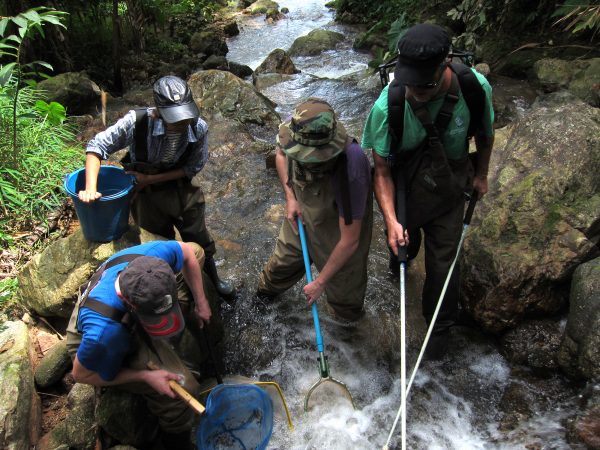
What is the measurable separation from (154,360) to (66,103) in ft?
24.6

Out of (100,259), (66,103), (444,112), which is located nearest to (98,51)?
(66,103)

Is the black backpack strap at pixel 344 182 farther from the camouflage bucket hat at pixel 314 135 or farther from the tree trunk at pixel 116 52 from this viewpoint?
the tree trunk at pixel 116 52

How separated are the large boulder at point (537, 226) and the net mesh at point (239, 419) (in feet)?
6.33

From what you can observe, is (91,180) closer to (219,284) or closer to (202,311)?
(202,311)

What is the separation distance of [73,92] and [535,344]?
877cm

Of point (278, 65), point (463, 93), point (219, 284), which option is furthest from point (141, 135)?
point (278, 65)

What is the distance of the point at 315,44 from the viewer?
13.6 meters

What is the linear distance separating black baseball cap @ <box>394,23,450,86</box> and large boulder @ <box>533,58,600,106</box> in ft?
17.8

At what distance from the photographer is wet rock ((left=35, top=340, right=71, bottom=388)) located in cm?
353

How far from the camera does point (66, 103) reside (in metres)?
8.47

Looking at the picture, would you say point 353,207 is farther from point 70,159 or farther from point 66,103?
point 66,103

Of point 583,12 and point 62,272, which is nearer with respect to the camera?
point 62,272

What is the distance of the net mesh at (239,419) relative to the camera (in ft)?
9.91

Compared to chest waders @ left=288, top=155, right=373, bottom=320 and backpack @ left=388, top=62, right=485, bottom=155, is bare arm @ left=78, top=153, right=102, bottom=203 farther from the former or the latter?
backpack @ left=388, top=62, right=485, bottom=155
